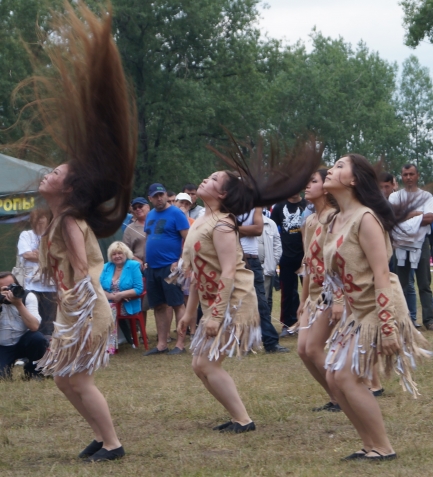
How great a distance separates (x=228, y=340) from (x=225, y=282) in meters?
0.40

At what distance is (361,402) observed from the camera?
430 cm

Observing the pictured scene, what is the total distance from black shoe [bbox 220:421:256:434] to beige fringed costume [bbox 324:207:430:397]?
46.8 inches

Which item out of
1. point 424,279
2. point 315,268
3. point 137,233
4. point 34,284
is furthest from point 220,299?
point 137,233

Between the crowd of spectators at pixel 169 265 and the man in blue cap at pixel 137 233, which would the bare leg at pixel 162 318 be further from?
the man in blue cap at pixel 137 233

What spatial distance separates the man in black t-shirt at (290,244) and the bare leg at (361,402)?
5.80 m

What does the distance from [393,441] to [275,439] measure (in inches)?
30.1

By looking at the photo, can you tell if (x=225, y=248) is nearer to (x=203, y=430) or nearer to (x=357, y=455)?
(x=203, y=430)

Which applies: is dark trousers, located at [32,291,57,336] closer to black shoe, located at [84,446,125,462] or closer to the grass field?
the grass field

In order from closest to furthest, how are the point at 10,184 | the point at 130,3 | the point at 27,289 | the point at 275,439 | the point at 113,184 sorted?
1. the point at 113,184
2. the point at 275,439
3. the point at 27,289
4. the point at 10,184
5. the point at 130,3

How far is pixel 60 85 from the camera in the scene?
4.50 meters

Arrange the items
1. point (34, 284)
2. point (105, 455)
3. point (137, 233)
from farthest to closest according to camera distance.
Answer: point (137, 233), point (34, 284), point (105, 455)

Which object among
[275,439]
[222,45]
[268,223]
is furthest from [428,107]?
[275,439]

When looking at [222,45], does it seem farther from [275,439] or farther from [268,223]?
[275,439]

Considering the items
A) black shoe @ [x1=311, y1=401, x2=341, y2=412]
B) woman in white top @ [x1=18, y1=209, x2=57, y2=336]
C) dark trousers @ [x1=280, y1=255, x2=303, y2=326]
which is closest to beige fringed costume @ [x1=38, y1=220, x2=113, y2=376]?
black shoe @ [x1=311, y1=401, x2=341, y2=412]
